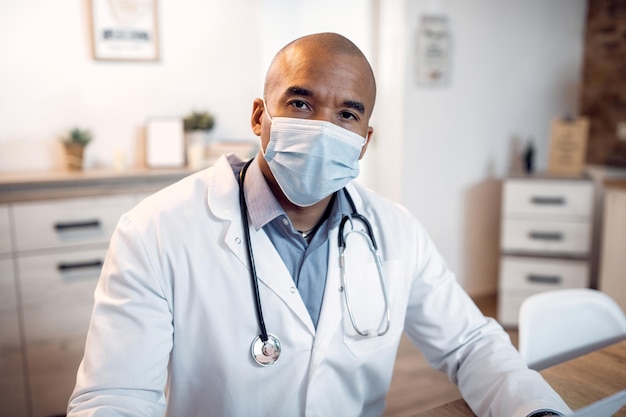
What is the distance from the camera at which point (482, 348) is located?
120cm

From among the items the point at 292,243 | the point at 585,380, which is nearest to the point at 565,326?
the point at 585,380

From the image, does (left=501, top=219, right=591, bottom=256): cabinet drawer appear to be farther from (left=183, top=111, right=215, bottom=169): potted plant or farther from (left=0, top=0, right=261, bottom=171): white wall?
(left=183, top=111, right=215, bottom=169): potted plant

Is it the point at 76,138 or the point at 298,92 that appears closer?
the point at 298,92

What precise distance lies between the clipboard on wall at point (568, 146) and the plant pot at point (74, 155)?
252cm

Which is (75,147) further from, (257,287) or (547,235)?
(547,235)

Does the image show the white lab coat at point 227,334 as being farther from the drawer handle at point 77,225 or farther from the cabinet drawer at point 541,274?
the cabinet drawer at point 541,274

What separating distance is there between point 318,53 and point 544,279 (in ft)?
8.11

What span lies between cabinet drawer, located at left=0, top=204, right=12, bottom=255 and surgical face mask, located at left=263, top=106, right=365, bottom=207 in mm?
1410

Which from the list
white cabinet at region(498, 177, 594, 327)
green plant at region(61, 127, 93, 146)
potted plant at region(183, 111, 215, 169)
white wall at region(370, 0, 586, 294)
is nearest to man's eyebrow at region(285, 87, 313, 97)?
potted plant at region(183, 111, 215, 169)

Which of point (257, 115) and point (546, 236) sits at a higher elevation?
point (257, 115)

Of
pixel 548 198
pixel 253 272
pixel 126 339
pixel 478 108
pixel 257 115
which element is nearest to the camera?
pixel 126 339

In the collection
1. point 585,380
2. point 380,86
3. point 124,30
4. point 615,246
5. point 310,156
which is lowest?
point 615,246

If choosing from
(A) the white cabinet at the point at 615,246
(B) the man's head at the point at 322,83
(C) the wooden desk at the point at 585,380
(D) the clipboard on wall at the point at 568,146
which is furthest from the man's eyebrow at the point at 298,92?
(D) the clipboard on wall at the point at 568,146

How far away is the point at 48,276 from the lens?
7.14 feet
